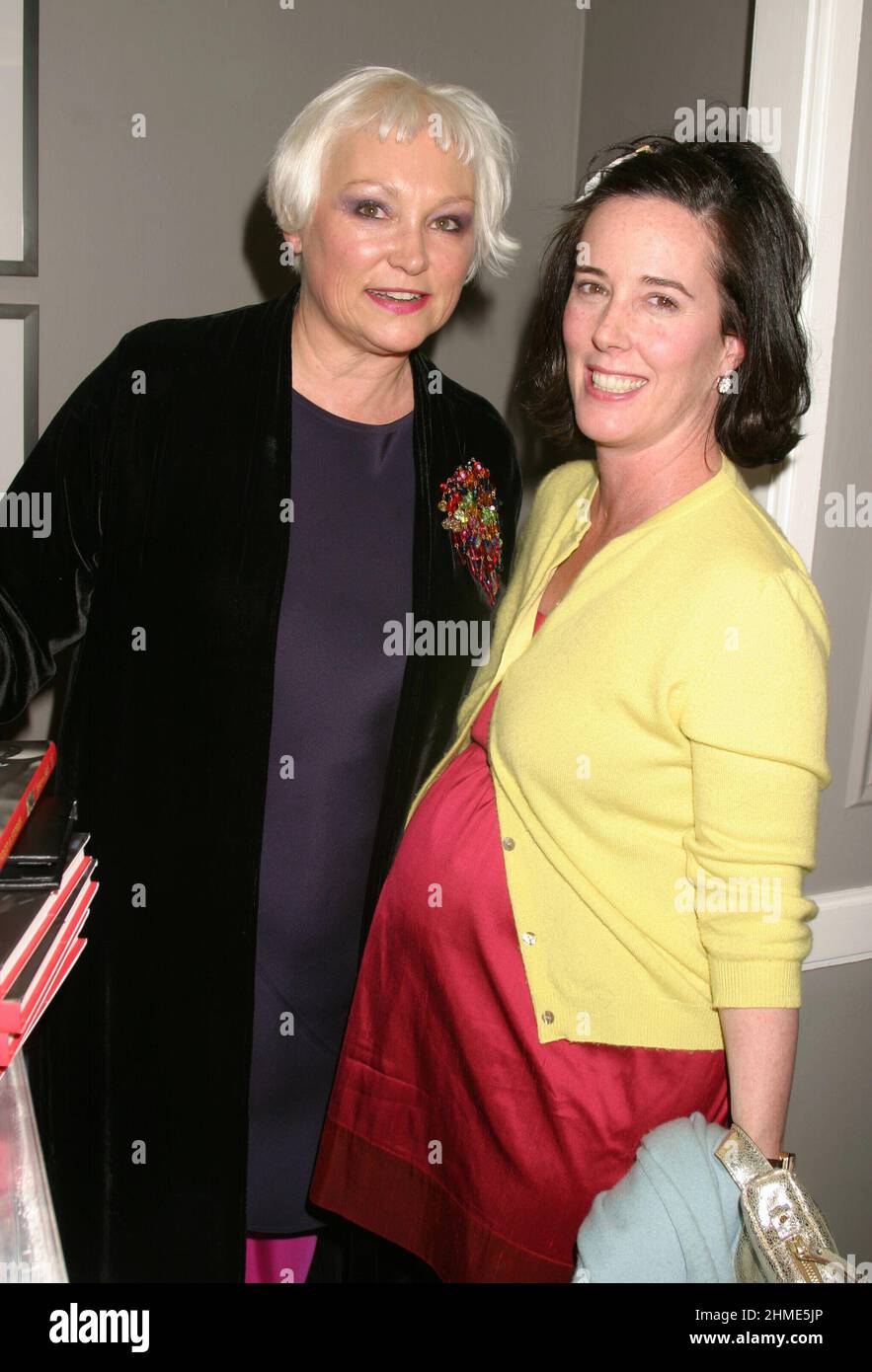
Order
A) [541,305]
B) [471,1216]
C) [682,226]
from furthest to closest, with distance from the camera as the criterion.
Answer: [541,305], [471,1216], [682,226]

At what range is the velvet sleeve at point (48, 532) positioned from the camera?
1546 millimetres

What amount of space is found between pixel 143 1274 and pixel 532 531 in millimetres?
1203

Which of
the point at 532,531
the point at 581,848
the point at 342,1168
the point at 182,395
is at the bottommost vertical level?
the point at 342,1168

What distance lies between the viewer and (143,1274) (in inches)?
66.0

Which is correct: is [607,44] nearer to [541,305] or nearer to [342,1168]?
[541,305]

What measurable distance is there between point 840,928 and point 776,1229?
935 mm

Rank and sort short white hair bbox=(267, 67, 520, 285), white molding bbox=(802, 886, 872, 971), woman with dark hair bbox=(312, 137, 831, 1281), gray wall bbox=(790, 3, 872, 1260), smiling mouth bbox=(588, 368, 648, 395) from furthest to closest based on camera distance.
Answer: white molding bbox=(802, 886, 872, 971) < gray wall bbox=(790, 3, 872, 1260) < short white hair bbox=(267, 67, 520, 285) < smiling mouth bbox=(588, 368, 648, 395) < woman with dark hair bbox=(312, 137, 831, 1281)

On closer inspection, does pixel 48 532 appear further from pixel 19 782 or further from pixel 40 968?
pixel 40 968

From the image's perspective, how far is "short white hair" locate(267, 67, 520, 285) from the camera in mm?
1456

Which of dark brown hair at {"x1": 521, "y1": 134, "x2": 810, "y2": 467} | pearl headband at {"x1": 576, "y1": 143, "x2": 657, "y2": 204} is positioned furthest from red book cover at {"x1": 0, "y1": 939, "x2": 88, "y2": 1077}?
pearl headband at {"x1": 576, "y1": 143, "x2": 657, "y2": 204}

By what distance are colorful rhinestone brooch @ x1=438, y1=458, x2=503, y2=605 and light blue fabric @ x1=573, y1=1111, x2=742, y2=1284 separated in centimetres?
84

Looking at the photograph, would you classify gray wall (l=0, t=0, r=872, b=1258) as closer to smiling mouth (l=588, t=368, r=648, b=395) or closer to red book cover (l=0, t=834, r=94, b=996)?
smiling mouth (l=588, t=368, r=648, b=395)

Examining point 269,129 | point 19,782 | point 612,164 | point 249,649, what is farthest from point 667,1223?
point 269,129
